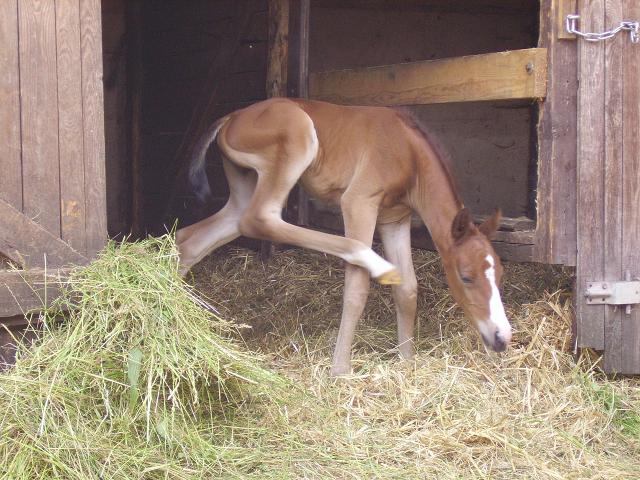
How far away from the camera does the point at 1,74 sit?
4.25 m

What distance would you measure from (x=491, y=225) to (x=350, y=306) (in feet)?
3.12

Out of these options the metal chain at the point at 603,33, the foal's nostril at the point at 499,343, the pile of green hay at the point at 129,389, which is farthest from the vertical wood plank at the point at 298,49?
the pile of green hay at the point at 129,389

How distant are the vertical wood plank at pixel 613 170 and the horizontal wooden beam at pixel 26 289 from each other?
307cm

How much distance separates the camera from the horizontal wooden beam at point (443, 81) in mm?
5250

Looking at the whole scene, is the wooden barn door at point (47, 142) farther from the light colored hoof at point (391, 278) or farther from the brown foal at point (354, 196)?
the light colored hoof at point (391, 278)

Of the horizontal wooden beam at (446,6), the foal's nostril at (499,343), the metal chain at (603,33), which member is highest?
the horizontal wooden beam at (446,6)

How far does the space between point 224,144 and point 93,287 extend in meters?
1.89

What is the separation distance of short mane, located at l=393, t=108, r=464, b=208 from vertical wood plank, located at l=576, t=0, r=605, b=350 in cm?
74

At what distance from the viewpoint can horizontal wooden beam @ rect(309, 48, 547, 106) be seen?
5250 mm

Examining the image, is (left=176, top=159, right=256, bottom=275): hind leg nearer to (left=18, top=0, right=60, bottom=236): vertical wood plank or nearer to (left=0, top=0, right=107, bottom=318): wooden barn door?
(left=0, top=0, right=107, bottom=318): wooden barn door

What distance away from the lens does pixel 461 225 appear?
5121 mm

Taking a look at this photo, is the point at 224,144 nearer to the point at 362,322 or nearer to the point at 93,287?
the point at 362,322

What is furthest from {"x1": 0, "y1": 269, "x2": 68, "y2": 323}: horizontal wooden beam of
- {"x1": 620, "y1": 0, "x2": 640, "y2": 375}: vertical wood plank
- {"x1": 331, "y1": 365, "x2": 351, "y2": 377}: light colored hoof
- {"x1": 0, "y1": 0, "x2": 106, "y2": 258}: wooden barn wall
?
{"x1": 620, "y1": 0, "x2": 640, "y2": 375}: vertical wood plank

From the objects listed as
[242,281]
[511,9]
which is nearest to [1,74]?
[242,281]
